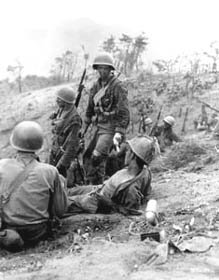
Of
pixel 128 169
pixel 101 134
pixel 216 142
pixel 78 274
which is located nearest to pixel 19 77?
pixel 216 142

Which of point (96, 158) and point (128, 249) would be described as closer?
point (128, 249)

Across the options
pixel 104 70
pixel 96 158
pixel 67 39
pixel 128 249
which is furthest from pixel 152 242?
pixel 67 39

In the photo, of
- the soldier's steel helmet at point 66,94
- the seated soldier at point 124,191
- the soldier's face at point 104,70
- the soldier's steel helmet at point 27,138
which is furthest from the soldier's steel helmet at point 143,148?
the soldier's face at point 104,70

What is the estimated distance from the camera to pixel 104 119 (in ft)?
25.0

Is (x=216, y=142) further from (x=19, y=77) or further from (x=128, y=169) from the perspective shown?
(x=19, y=77)

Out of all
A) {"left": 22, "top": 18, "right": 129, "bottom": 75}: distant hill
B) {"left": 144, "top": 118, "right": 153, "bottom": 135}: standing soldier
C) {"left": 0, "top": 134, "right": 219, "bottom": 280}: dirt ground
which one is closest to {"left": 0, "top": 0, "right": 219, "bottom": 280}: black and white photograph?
{"left": 0, "top": 134, "right": 219, "bottom": 280}: dirt ground

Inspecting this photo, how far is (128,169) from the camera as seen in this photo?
243 inches

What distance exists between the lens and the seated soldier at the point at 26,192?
5137 millimetres

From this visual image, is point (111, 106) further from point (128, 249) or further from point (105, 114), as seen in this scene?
point (128, 249)

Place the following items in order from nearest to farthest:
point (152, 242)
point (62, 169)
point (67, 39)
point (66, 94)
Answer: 1. point (152, 242)
2. point (66, 94)
3. point (62, 169)
4. point (67, 39)

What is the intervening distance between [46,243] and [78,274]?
1344 millimetres

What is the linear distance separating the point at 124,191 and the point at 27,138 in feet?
4.42

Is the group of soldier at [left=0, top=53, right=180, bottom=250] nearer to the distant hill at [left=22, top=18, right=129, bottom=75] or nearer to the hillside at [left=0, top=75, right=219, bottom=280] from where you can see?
the hillside at [left=0, top=75, right=219, bottom=280]

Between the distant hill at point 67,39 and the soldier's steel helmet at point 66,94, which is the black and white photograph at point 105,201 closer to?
the soldier's steel helmet at point 66,94
